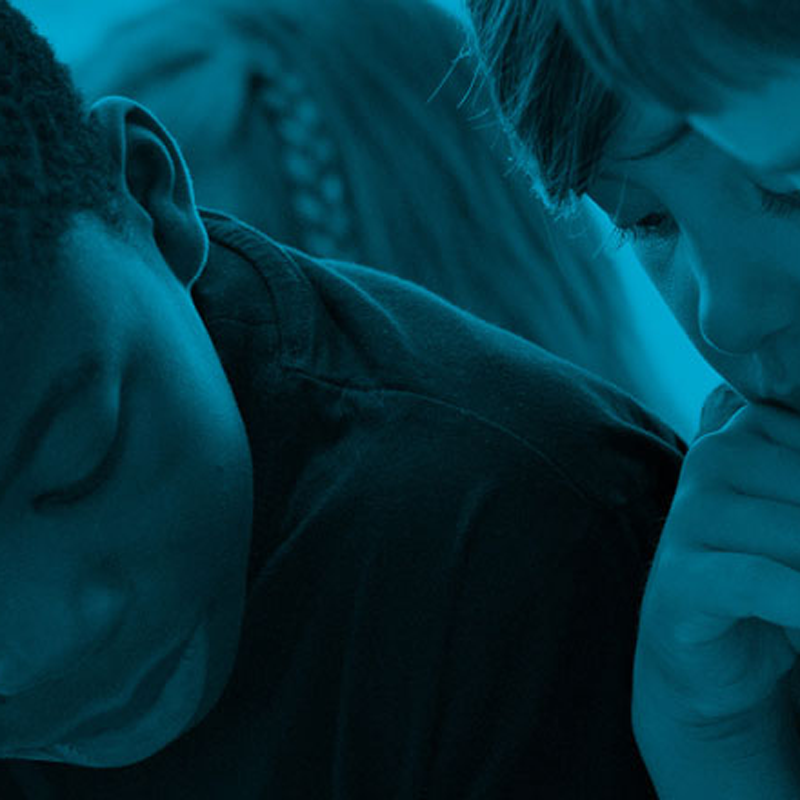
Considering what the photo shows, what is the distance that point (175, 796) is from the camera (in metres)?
0.67

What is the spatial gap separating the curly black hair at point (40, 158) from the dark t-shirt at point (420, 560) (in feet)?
0.44

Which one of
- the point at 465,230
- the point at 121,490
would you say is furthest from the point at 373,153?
the point at 121,490

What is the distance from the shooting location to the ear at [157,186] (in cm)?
58

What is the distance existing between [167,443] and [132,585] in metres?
0.06

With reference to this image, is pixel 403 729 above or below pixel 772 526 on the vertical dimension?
below

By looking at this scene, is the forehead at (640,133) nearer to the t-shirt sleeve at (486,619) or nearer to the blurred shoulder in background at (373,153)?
the t-shirt sleeve at (486,619)

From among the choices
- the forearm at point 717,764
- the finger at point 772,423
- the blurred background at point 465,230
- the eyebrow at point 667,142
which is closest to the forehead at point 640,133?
the eyebrow at point 667,142

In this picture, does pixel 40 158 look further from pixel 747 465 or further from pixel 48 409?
pixel 747 465

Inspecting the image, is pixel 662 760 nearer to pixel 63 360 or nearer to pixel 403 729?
pixel 403 729

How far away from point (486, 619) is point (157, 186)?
0.24 metres

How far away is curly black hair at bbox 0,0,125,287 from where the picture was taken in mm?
480

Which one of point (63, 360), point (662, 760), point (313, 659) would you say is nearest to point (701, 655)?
point (662, 760)

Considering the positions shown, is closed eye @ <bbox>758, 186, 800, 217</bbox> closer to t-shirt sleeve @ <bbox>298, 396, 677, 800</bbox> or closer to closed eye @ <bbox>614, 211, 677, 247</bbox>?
closed eye @ <bbox>614, 211, 677, 247</bbox>

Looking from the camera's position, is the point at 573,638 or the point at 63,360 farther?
the point at 573,638
